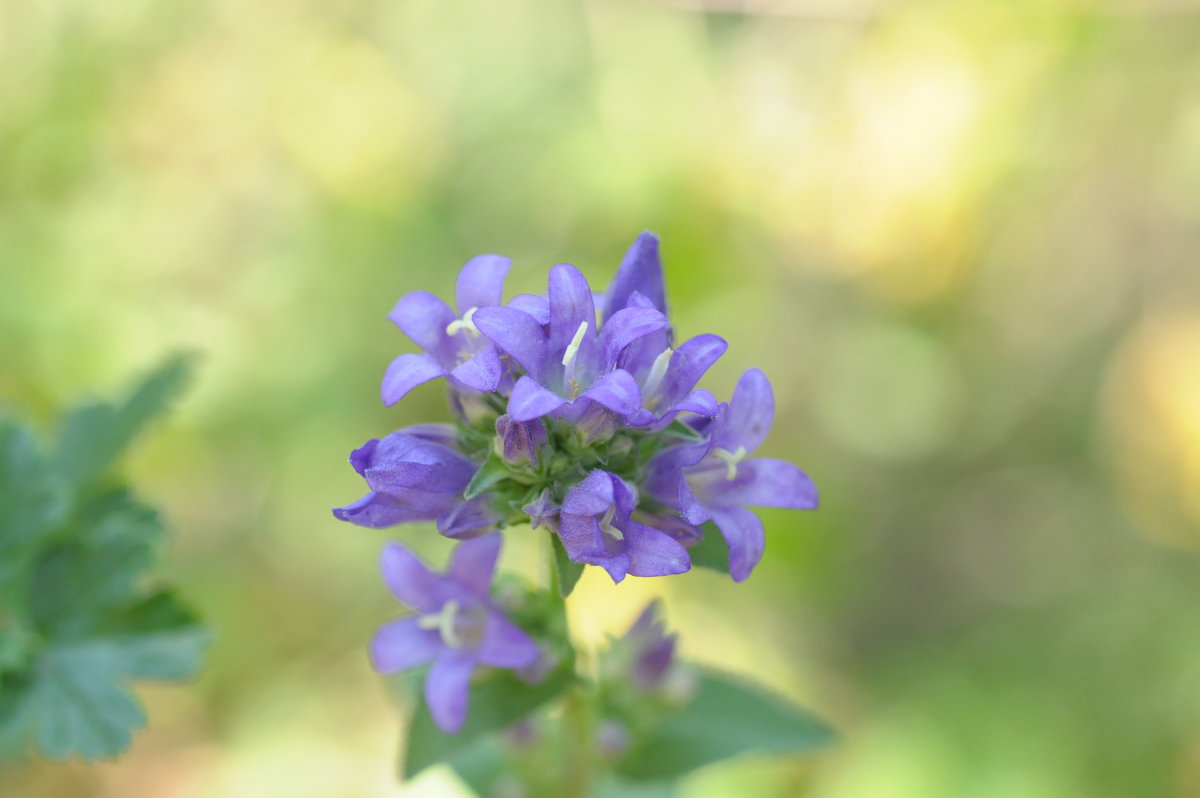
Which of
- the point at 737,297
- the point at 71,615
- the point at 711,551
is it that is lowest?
the point at 71,615

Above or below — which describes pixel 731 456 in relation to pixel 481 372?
above

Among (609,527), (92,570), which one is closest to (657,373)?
(609,527)

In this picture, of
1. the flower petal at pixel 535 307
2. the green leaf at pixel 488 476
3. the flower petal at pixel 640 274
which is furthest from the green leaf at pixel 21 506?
the flower petal at pixel 640 274

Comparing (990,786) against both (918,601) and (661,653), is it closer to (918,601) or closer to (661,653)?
(918,601)

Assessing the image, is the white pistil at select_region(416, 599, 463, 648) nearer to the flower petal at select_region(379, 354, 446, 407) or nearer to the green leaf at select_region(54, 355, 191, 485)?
the flower petal at select_region(379, 354, 446, 407)

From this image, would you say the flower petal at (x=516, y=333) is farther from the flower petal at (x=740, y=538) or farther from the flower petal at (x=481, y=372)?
the flower petal at (x=740, y=538)

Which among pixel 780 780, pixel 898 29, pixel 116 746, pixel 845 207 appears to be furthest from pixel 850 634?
pixel 116 746

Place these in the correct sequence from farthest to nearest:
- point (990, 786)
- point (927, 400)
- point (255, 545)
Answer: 1. point (927, 400)
2. point (255, 545)
3. point (990, 786)

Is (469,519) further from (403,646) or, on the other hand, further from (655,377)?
(655,377)
